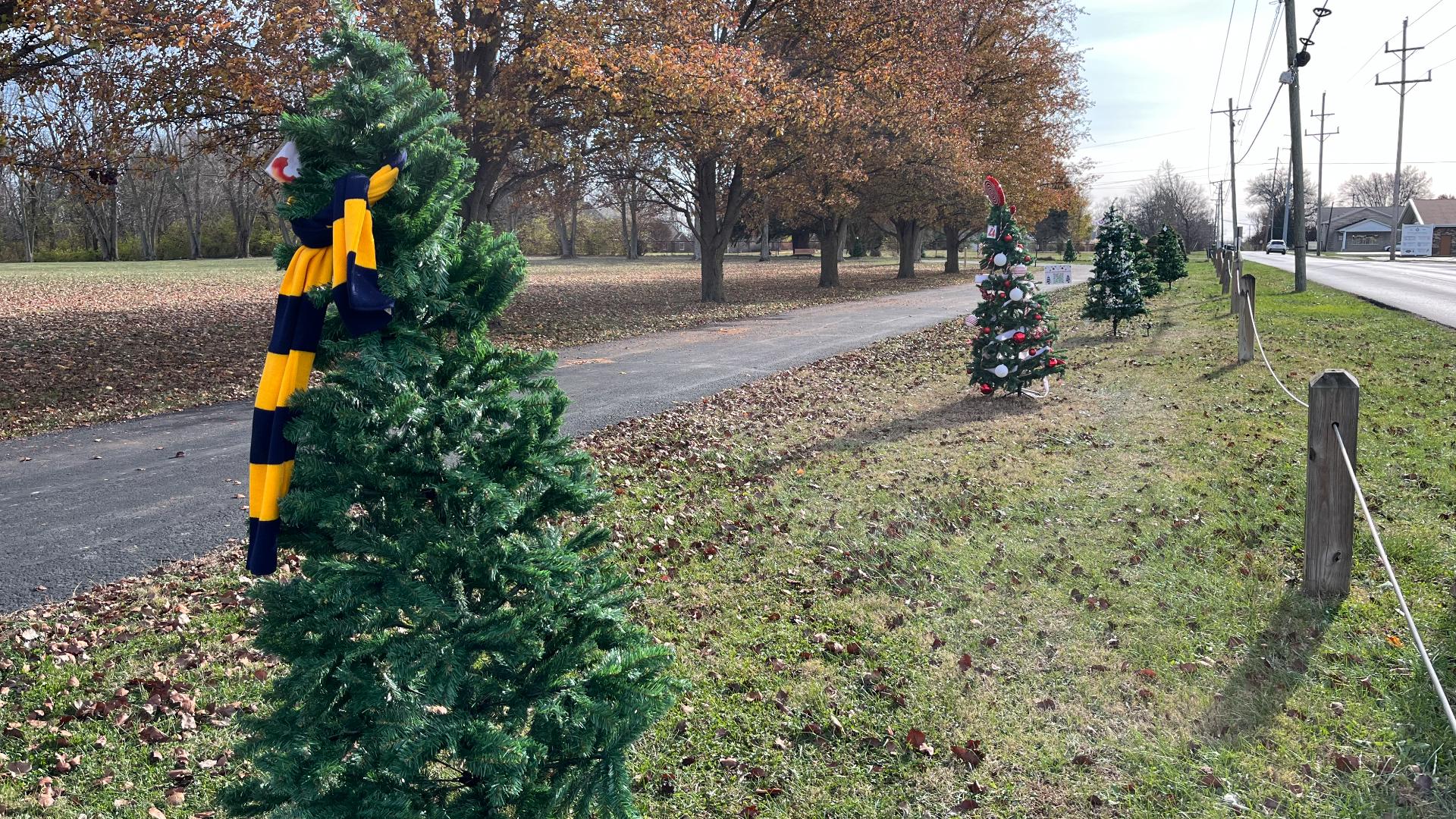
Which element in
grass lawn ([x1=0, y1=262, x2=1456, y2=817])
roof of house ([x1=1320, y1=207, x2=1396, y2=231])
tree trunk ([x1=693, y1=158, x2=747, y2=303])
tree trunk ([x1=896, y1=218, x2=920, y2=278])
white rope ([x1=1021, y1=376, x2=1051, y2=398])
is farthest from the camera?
roof of house ([x1=1320, y1=207, x2=1396, y2=231])

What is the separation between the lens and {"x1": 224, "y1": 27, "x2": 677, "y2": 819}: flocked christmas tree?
7.30 ft

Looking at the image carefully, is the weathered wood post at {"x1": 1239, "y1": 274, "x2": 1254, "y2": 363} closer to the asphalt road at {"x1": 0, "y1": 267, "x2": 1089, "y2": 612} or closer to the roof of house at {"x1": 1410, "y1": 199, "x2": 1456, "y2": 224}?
the asphalt road at {"x1": 0, "y1": 267, "x2": 1089, "y2": 612}

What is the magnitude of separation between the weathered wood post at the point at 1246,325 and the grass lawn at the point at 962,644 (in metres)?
4.25

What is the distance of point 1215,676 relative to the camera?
4.34m

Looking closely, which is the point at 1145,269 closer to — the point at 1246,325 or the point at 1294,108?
the point at 1294,108

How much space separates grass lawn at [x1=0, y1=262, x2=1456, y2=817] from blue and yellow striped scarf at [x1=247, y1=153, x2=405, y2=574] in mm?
1883

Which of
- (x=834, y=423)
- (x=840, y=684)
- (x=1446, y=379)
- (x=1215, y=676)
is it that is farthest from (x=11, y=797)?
(x=1446, y=379)

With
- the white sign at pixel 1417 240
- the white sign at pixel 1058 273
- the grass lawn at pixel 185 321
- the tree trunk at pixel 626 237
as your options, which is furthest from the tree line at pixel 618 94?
the white sign at pixel 1417 240

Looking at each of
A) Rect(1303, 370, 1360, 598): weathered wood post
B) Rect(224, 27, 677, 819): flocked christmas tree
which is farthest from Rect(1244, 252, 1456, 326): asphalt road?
Rect(224, 27, 677, 819): flocked christmas tree

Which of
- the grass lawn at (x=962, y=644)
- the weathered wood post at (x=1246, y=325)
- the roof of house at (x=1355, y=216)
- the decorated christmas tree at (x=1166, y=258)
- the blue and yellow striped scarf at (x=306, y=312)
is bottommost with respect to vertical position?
the grass lawn at (x=962, y=644)

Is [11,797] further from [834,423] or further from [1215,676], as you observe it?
[834,423]

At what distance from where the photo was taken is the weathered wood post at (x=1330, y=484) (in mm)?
4703

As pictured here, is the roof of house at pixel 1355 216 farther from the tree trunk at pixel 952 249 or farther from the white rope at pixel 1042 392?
the white rope at pixel 1042 392

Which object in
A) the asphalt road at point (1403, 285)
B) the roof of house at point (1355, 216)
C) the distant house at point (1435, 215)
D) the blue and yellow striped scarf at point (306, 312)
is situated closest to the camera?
the blue and yellow striped scarf at point (306, 312)
